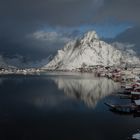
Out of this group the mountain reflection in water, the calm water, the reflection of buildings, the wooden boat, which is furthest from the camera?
the reflection of buildings

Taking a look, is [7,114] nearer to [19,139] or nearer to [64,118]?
[64,118]

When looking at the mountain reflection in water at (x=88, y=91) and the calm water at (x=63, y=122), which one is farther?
the mountain reflection in water at (x=88, y=91)

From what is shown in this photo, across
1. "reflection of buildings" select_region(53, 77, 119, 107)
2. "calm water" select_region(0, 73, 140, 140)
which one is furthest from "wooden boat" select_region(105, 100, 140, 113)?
"reflection of buildings" select_region(53, 77, 119, 107)

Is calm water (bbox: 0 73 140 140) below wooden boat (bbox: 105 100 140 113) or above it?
below

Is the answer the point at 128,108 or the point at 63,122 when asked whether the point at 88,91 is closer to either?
the point at 128,108

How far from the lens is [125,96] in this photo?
317 feet

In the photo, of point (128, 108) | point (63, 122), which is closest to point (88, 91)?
point (128, 108)

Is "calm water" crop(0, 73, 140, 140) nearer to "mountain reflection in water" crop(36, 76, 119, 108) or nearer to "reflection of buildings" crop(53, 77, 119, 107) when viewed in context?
"mountain reflection in water" crop(36, 76, 119, 108)

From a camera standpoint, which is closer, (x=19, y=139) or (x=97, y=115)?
(x=19, y=139)

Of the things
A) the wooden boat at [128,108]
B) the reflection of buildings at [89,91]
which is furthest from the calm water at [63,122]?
the reflection of buildings at [89,91]

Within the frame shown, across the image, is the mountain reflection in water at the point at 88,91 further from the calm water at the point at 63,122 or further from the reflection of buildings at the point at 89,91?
the calm water at the point at 63,122

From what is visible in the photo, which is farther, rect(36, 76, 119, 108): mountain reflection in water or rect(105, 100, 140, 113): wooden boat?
rect(36, 76, 119, 108): mountain reflection in water

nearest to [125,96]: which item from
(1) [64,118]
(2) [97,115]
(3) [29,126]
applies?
(2) [97,115]

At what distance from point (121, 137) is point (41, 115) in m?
21.8
